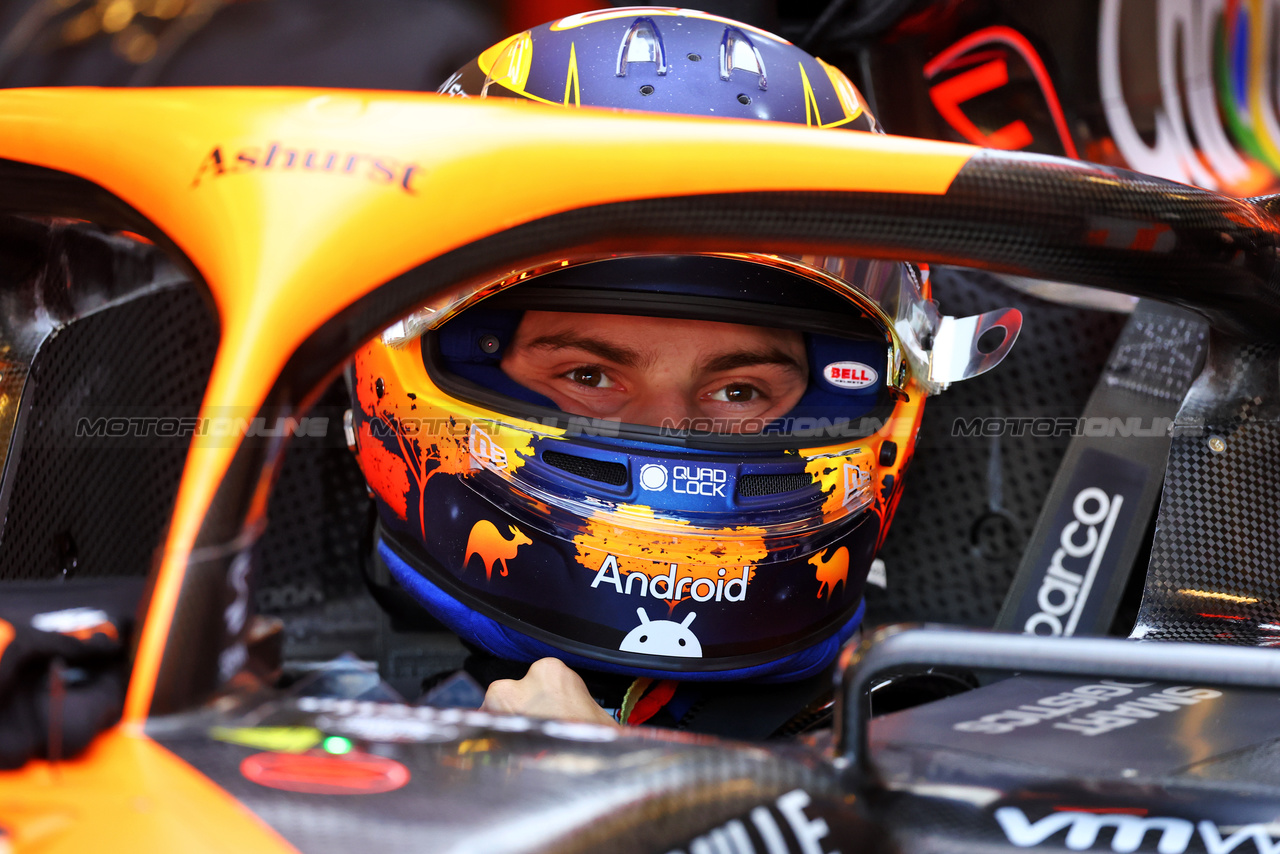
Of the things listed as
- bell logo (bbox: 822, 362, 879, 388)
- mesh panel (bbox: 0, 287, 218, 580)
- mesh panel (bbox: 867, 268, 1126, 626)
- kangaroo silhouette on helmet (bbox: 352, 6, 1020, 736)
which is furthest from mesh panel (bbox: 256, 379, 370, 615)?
mesh panel (bbox: 867, 268, 1126, 626)

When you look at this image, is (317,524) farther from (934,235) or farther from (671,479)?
(934,235)

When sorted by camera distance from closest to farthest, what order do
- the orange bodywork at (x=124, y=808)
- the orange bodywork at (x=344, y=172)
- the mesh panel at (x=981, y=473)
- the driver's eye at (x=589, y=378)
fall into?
1. the orange bodywork at (x=124, y=808)
2. the orange bodywork at (x=344, y=172)
3. the driver's eye at (x=589, y=378)
4. the mesh panel at (x=981, y=473)

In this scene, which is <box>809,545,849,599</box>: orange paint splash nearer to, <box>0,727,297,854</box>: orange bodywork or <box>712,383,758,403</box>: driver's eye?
<box>712,383,758,403</box>: driver's eye

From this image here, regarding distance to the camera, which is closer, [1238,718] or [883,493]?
[1238,718]

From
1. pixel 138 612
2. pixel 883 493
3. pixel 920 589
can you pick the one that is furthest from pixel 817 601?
pixel 138 612

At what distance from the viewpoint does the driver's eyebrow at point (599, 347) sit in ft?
3.06

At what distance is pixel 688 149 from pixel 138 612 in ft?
1.08

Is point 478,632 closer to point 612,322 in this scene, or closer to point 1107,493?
point 612,322

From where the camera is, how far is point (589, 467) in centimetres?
87

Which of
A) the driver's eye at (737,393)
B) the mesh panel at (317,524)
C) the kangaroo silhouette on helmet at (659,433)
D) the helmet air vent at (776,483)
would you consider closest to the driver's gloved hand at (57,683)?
the kangaroo silhouette on helmet at (659,433)

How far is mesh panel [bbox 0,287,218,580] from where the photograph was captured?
785 millimetres

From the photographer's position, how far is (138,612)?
394 mm

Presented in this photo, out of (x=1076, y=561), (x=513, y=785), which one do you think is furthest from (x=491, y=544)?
(x=1076, y=561)

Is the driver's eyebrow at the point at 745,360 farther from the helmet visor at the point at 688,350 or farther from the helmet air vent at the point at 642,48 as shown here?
the helmet air vent at the point at 642,48
